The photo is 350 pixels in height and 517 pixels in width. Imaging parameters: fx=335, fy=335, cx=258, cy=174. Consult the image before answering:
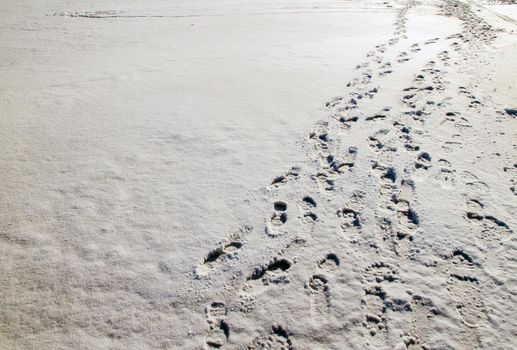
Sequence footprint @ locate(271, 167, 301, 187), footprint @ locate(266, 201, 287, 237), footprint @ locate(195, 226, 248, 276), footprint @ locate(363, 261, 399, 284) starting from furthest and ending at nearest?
footprint @ locate(271, 167, 301, 187) → footprint @ locate(266, 201, 287, 237) → footprint @ locate(195, 226, 248, 276) → footprint @ locate(363, 261, 399, 284)

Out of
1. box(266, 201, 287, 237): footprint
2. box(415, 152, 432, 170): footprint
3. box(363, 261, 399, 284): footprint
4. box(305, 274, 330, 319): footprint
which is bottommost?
box(305, 274, 330, 319): footprint

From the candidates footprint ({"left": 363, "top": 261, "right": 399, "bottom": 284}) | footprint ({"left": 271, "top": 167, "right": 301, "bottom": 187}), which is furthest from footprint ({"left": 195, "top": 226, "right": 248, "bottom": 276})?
footprint ({"left": 363, "top": 261, "right": 399, "bottom": 284})

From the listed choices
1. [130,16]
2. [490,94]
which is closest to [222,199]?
[490,94]

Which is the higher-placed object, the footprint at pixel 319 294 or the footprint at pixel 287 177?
the footprint at pixel 287 177

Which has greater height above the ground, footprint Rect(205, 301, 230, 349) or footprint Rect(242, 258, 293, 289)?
footprint Rect(242, 258, 293, 289)

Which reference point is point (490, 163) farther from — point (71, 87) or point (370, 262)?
point (71, 87)

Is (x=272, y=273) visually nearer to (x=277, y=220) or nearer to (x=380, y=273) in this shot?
(x=277, y=220)

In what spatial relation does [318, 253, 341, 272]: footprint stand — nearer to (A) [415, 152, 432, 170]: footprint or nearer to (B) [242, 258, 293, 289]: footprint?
(B) [242, 258, 293, 289]: footprint

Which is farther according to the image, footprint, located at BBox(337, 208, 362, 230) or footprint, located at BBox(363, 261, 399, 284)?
footprint, located at BBox(337, 208, 362, 230)

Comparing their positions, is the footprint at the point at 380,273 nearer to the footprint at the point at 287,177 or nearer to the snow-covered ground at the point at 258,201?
the snow-covered ground at the point at 258,201

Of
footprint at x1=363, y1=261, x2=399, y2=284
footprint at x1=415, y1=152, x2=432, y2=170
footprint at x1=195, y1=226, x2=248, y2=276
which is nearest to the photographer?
footprint at x1=363, y1=261, x2=399, y2=284

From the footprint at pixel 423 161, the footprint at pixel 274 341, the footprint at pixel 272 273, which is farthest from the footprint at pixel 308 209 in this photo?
the footprint at pixel 423 161

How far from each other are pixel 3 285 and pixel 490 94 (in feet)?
17.0

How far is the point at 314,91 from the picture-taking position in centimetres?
437
